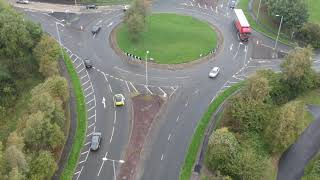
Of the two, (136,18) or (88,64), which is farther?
(136,18)

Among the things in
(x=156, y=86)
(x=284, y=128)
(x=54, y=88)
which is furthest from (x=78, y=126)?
(x=284, y=128)

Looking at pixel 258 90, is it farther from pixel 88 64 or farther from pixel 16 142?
pixel 16 142

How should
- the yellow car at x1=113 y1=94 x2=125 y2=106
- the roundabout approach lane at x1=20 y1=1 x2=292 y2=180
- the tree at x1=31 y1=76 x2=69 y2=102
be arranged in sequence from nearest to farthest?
the roundabout approach lane at x1=20 y1=1 x2=292 y2=180 → the tree at x1=31 y1=76 x2=69 y2=102 → the yellow car at x1=113 y1=94 x2=125 y2=106

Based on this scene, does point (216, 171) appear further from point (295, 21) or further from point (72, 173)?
point (295, 21)

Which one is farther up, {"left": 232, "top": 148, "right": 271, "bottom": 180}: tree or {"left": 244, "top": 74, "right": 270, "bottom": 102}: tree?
{"left": 244, "top": 74, "right": 270, "bottom": 102}: tree

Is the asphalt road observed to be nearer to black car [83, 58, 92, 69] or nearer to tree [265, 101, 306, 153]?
black car [83, 58, 92, 69]

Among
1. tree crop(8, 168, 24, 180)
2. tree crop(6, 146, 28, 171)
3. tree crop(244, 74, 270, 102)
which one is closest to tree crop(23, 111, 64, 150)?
tree crop(6, 146, 28, 171)

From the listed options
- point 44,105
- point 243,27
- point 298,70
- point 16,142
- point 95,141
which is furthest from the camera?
point 243,27

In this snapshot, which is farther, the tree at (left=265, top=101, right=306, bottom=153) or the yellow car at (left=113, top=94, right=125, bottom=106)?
the yellow car at (left=113, top=94, right=125, bottom=106)
